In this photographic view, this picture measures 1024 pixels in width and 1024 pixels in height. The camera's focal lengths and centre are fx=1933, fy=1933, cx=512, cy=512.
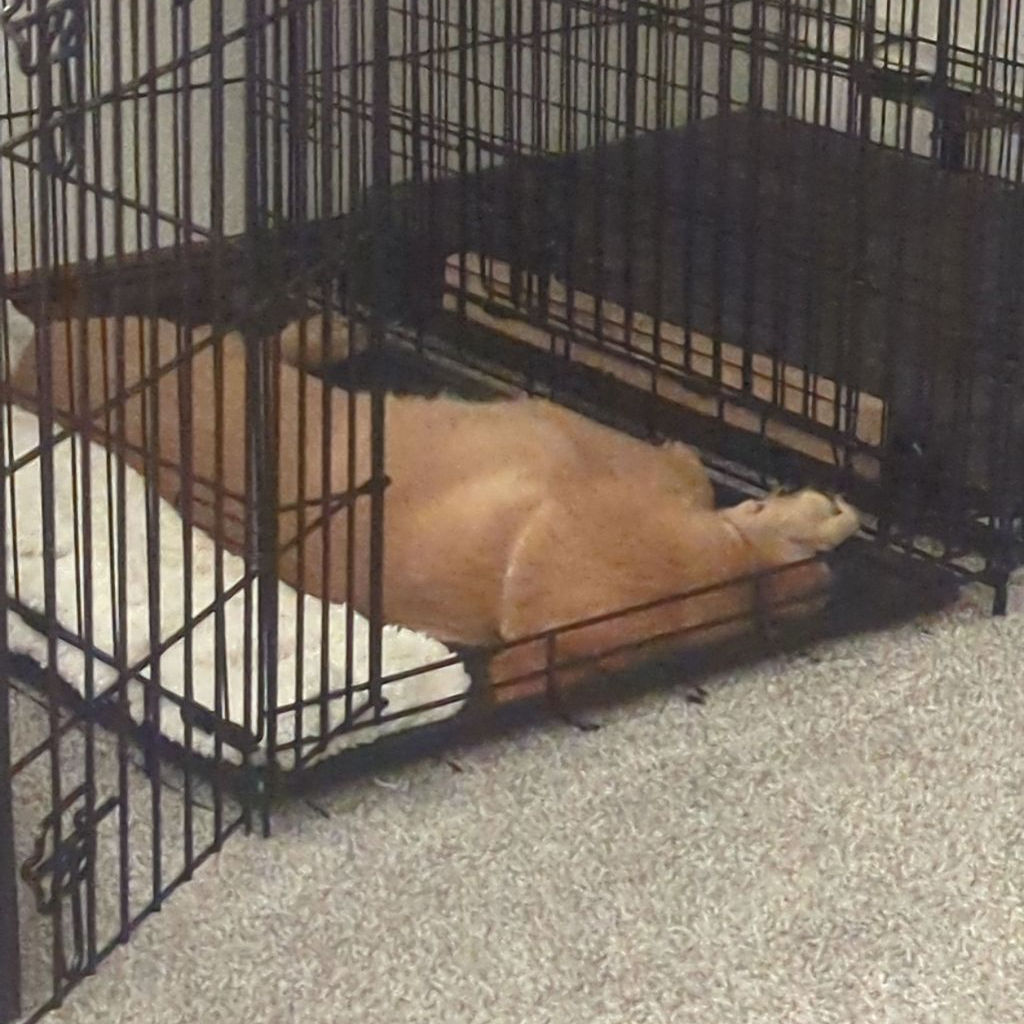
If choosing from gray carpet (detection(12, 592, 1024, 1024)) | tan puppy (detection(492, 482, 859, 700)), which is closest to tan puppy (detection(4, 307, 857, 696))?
tan puppy (detection(492, 482, 859, 700))

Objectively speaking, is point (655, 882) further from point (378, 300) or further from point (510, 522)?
point (378, 300)

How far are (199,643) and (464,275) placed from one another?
0.92 meters

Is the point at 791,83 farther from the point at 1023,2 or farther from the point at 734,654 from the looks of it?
the point at 734,654

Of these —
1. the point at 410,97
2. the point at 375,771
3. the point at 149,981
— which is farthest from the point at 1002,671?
the point at 410,97

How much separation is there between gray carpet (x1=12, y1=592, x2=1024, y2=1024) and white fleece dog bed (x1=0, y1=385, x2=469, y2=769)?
6cm

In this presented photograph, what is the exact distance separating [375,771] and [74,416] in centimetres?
45

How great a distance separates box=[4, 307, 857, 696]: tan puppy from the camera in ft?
5.78

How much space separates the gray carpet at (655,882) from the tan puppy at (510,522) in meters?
0.10

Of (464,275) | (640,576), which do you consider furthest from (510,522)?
(464,275)

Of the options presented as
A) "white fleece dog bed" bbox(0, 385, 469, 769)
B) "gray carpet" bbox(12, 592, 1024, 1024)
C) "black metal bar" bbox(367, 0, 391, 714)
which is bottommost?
"gray carpet" bbox(12, 592, 1024, 1024)

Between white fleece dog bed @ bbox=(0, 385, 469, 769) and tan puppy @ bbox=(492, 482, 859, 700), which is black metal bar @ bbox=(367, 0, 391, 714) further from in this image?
tan puppy @ bbox=(492, 482, 859, 700)

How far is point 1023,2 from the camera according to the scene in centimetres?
270

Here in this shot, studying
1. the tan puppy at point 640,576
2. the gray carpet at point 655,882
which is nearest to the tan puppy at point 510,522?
the tan puppy at point 640,576

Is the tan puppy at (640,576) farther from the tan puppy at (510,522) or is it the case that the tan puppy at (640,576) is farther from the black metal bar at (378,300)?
the black metal bar at (378,300)
